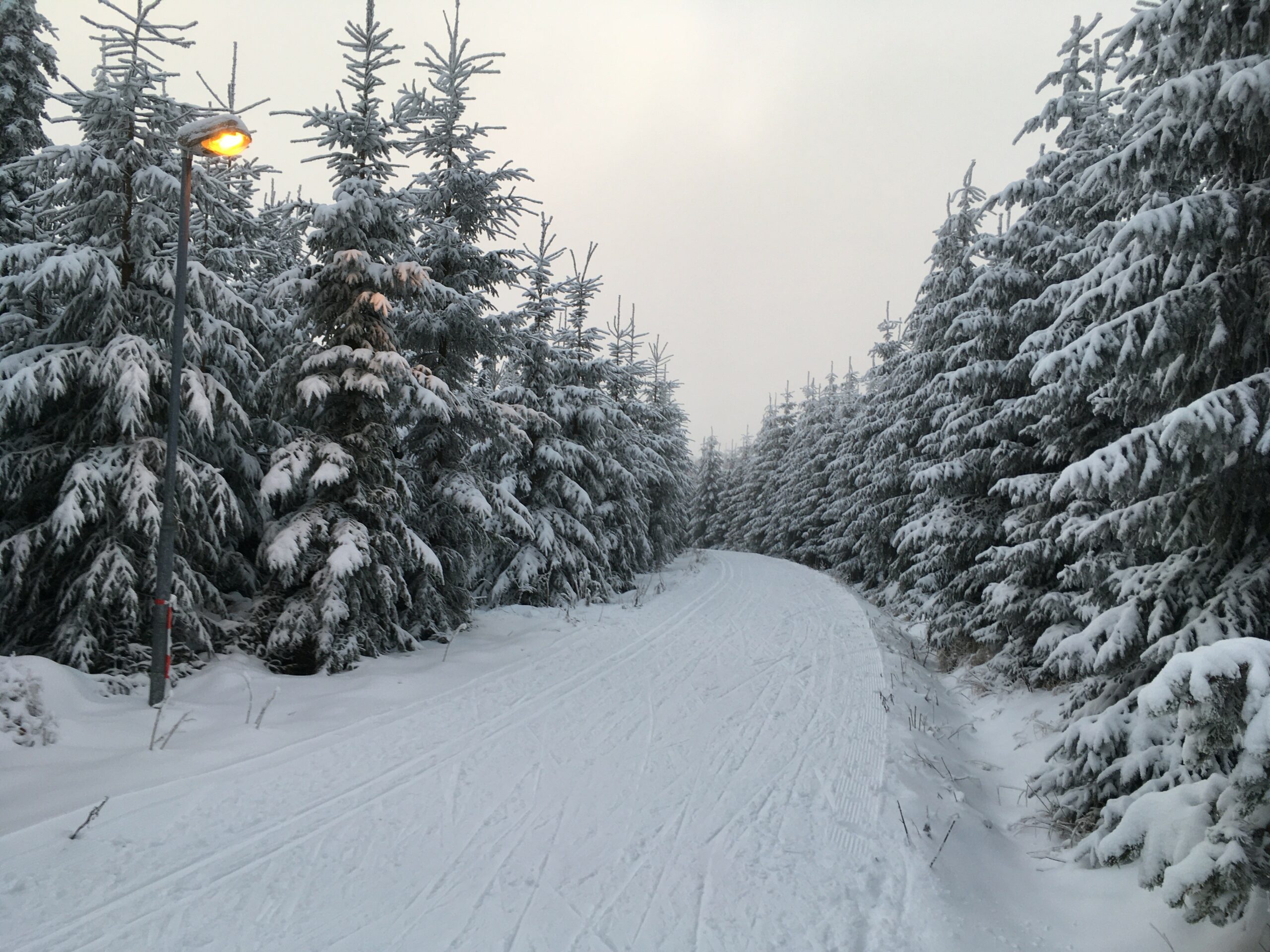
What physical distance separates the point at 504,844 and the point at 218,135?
7.70 meters

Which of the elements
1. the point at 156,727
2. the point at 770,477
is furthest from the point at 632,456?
the point at 770,477

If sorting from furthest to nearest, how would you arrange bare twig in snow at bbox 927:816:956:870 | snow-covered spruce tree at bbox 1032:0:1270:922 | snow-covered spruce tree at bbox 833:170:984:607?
snow-covered spruce tree at bbox 833:170:984:607
bare twig in snow at bbox 927:816:956:870
snow-covered spruce tree at bbox 1032:0:1270:922

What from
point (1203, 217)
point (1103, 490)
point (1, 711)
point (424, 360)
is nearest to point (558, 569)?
point (424, 360)

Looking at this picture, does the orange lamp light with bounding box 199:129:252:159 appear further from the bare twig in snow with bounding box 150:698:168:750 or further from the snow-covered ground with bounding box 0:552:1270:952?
the snow-covered ground with bounding box 0:552:1270:952

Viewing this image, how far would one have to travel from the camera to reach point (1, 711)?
6.17 metres

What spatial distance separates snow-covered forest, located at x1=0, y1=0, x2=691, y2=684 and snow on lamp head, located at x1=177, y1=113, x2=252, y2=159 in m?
2.00

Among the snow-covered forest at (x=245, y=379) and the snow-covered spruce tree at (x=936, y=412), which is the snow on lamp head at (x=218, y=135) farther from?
the snow-covered spruce tree at (x=936, y=412)

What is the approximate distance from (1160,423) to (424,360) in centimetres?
1168

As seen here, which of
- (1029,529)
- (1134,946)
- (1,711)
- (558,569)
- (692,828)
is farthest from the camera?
(558,569)

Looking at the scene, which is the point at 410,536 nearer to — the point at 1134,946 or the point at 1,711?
the point at 1,711

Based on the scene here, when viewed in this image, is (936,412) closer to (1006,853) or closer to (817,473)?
(1006,853)

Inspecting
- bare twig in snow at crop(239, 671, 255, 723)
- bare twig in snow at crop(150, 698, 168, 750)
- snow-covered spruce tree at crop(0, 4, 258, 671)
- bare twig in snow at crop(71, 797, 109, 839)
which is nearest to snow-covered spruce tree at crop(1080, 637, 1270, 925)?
bare twig in snow at crop(71, 797, 109, 839)

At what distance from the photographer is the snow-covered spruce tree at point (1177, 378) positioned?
4656 millimetres

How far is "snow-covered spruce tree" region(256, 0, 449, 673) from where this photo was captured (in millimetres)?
9414
